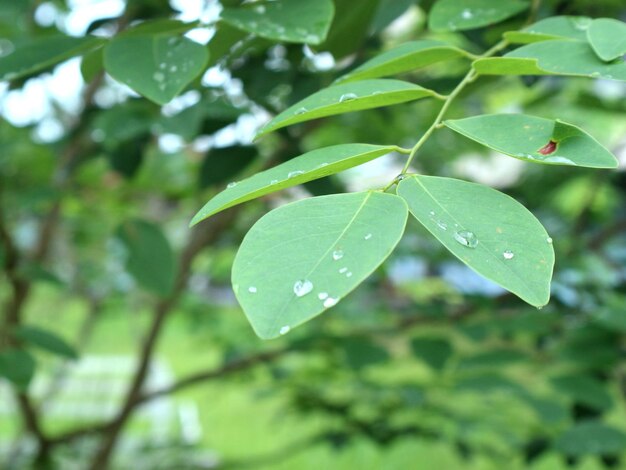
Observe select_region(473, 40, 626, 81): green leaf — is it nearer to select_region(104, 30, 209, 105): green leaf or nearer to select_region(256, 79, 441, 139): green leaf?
select_region(256, 79, 441, 139): green leaf

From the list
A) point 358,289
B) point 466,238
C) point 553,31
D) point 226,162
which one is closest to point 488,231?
point 466,238

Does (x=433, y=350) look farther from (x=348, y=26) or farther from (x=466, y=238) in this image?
(x=466, y=238)

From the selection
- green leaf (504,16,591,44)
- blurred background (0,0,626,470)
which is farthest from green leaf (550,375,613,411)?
green leaf (504,16,591,44)

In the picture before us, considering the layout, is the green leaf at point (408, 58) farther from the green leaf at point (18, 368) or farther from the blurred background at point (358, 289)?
the green leaf at point (18, 368)

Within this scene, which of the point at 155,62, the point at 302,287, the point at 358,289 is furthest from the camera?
the point at 358,289

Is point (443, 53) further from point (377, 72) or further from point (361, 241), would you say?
point (361, 241)

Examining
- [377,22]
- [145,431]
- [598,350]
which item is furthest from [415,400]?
[145,431]

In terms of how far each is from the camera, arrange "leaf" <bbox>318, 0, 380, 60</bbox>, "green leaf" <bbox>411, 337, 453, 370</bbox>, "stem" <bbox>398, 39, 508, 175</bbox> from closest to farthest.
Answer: "stem" <bbox>398, 39, 508, 175</bbox> < "leaf" <bbox>318, 0, 380, 60</bbox> < "green leaf" <bbox>411, 337, 453, 370</bbox>
